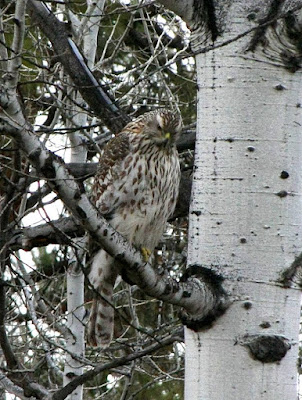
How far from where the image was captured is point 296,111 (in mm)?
3047

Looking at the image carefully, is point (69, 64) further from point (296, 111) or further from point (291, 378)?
point (291, 378)

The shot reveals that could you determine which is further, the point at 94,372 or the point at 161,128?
the point at 161,128

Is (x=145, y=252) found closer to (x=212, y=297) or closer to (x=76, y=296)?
(x=76, y=296)

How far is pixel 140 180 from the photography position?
4180mm

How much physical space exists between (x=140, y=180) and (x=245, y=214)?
1.27m

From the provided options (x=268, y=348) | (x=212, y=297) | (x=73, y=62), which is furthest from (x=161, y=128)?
(x=268, y=348)

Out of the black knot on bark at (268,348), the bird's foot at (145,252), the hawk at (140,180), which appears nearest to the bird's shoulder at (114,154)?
the hawk at (140,180)

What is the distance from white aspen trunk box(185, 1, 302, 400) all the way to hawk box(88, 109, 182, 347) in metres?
1.11

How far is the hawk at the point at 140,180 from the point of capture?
418 centimetres

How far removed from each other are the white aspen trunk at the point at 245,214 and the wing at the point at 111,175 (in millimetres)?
1162

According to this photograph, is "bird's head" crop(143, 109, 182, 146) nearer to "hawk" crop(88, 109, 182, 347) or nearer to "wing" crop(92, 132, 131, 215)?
"hawk" crop(88, 109, 182, 347)

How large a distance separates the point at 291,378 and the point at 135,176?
1.58m

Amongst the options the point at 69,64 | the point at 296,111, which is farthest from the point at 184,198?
the point at 296,111

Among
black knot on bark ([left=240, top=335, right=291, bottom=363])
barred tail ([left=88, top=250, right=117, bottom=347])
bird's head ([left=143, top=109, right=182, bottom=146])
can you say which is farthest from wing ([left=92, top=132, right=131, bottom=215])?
black knot on bark ([left=240, top=335, right=291, bottom=363])
